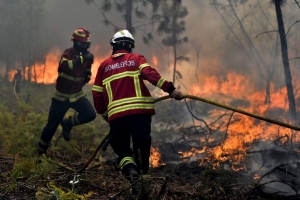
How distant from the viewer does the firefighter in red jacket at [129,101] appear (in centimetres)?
353

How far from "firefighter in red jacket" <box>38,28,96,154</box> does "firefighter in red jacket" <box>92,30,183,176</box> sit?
1.69 meters

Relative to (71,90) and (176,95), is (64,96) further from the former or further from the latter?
(176,95)

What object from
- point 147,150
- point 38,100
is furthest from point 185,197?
point 38,100

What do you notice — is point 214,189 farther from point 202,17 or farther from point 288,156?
point 202,17

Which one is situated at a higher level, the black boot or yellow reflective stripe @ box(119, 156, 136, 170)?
the black boot

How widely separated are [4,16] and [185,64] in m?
16.3

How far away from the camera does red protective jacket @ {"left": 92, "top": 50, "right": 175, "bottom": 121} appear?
3529 millimetres

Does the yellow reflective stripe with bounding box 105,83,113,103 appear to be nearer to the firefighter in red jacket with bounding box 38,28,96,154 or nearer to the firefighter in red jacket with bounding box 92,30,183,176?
the firefighter in red jacket with bounding box 92,30,183,176

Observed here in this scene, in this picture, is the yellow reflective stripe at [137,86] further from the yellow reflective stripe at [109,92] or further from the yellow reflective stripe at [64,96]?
the yellow reflective stripe at [64,96]

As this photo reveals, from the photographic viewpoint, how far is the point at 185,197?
3250 millimetres

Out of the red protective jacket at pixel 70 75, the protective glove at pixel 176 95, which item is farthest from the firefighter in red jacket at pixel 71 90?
the protective glove at pixel 176 95

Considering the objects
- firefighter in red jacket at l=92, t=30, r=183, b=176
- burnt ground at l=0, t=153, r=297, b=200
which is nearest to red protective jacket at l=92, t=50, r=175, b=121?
firefighter in red jacket at l=92, t=30, r=183, b=176

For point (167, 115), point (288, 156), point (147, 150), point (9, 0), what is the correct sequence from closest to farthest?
1. point (147, 150)
2. point (288, 156)
3. point (167, 115)
4. point (9, 0)

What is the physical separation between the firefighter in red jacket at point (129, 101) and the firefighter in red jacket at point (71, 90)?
1.69 meters
